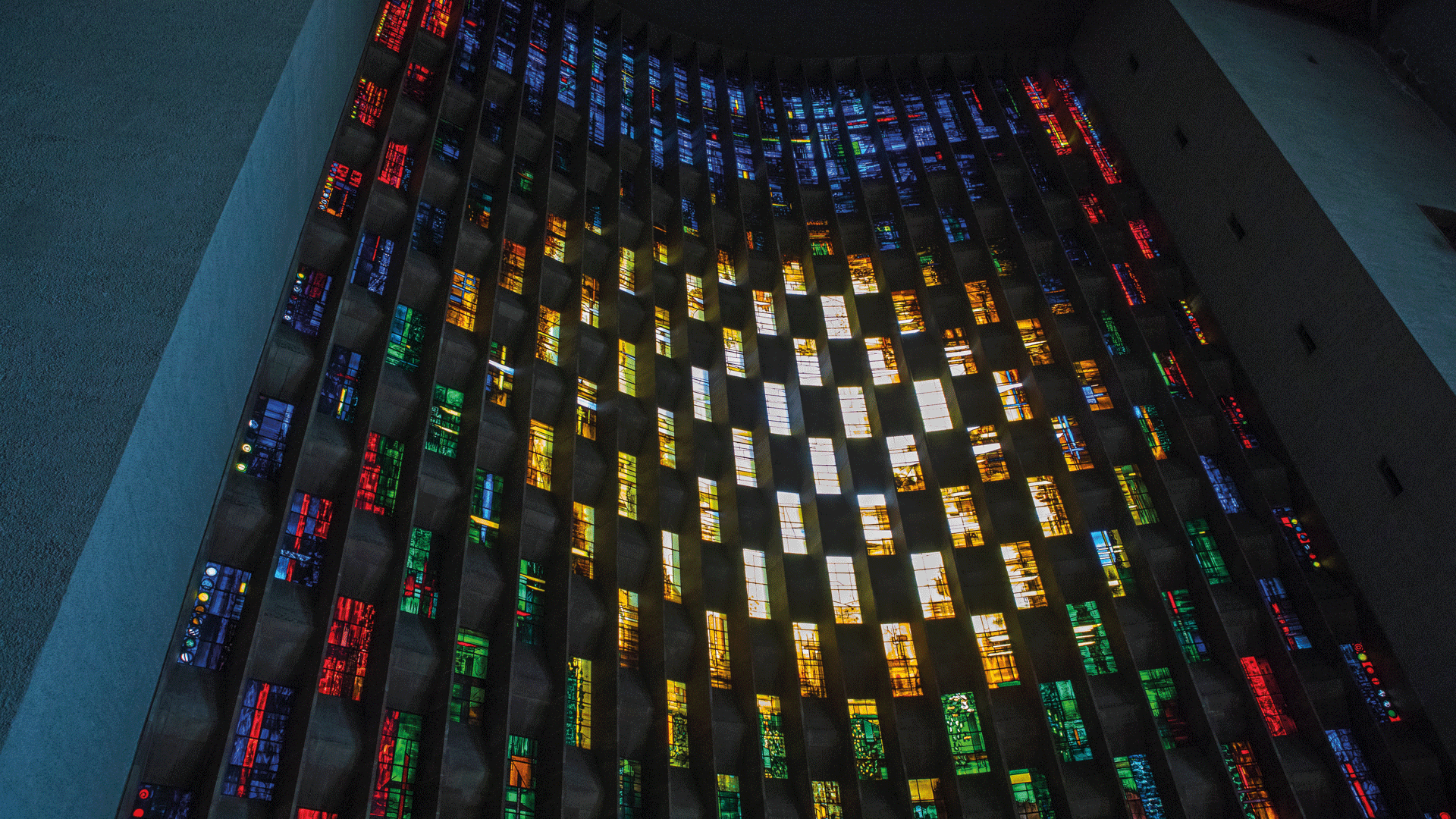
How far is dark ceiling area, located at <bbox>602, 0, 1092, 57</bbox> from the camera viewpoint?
2470 centimetres

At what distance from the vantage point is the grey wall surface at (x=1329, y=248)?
15.0 metres

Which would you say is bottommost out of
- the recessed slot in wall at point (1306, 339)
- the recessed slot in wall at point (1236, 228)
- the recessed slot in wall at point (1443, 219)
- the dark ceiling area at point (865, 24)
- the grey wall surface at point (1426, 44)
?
the recessed slot in wall at point (1306, 339)

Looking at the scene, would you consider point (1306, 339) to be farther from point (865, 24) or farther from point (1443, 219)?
point (865, 24)

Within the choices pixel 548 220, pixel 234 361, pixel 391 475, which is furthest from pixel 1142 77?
pixel 234 361

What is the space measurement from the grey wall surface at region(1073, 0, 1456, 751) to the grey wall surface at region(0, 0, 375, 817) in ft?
53.5

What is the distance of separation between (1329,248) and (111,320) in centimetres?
1795

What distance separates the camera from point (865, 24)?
25.4 meters

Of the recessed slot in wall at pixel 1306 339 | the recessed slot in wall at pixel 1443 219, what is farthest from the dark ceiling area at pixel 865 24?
the recessed slot in wall at pixel 1306 339

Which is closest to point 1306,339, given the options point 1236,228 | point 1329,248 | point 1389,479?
point 1329,248

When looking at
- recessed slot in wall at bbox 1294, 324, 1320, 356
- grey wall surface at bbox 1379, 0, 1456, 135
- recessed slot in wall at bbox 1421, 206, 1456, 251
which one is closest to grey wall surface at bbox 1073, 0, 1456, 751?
recessed slot in wall at bbox 1294, 324, 1320, 356

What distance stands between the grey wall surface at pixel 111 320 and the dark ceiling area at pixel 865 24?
1638cm

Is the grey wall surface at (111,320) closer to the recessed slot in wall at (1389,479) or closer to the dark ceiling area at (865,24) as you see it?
the dark ceiling area at (865,24)

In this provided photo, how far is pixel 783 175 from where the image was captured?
909 inches

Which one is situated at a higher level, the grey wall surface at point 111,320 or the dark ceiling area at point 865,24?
the dark ceiling area at point 865,24
